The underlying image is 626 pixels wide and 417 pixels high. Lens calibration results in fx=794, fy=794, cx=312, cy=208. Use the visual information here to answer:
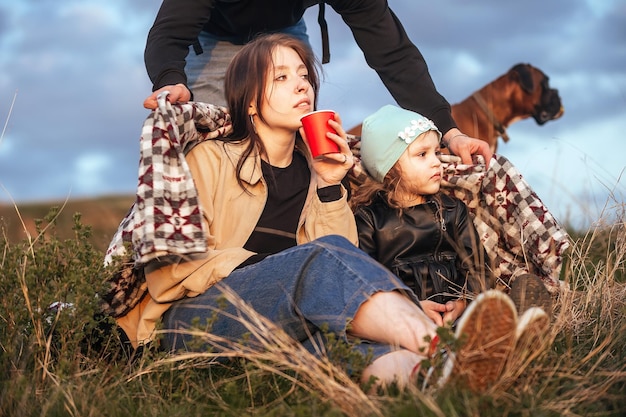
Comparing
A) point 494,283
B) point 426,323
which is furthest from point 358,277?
point 494,283

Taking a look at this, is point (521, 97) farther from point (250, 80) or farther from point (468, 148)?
point (250, 80)

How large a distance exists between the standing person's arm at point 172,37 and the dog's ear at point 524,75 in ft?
23.5

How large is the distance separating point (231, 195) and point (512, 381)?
1.59 meters

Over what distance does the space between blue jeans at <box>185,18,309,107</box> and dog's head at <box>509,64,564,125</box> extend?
645 cm

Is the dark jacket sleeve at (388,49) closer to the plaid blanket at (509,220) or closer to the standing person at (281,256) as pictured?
the plaid blanket at (509,220)

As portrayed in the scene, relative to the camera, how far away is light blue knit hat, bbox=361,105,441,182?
13.0 ft

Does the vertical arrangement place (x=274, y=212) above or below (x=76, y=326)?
above

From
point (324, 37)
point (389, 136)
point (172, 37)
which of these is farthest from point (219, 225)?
point (324, 37)

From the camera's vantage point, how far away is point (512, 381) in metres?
2.54

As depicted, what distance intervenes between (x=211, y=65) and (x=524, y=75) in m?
6.83

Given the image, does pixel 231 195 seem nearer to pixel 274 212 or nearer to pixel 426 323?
pixel 274 212

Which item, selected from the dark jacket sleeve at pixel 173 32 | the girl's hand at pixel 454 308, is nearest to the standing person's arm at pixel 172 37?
the dark jacket sleeve at pixel 173 32

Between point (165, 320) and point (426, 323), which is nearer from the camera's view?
point (426, 323)

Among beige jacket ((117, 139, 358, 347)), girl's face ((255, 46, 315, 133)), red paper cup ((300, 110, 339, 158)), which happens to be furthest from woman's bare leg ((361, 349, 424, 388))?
girl's face ((255, 46, 315, 133))
